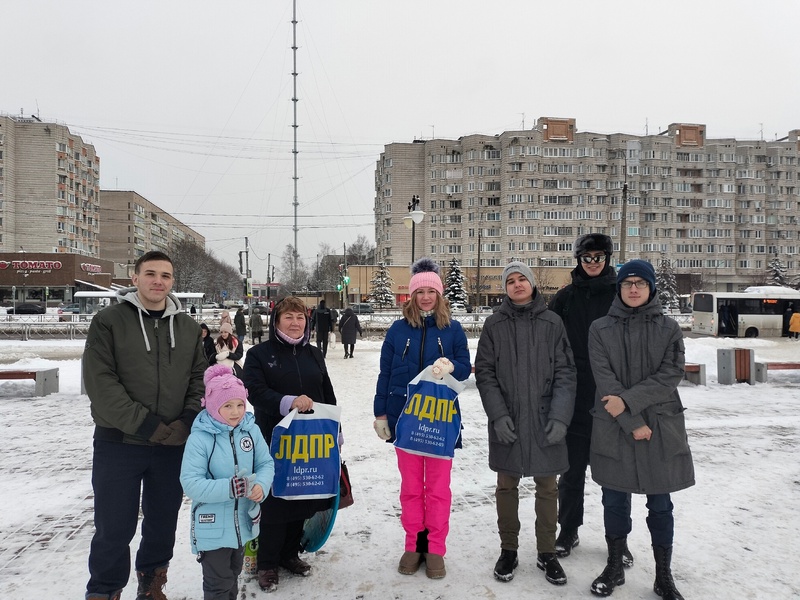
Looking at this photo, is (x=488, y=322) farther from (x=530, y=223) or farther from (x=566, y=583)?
(x=530, y=223)

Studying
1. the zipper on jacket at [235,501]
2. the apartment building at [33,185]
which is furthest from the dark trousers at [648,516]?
the apartment building at [33,185]

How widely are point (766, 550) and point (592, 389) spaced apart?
1722mm

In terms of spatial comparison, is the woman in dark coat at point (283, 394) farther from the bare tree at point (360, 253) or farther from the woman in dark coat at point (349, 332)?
the bare tree at point (360, 253)

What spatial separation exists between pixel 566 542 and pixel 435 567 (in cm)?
104

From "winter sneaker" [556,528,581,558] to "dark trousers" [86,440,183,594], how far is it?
2619mm

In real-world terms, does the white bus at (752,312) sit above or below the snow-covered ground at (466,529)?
above

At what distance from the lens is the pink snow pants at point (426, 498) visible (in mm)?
3363

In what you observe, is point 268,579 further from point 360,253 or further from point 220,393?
point 360,253

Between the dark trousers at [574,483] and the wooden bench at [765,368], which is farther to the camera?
the wooden bench at [765,368]

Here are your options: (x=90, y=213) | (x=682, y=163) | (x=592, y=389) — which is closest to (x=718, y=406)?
(x=592, y=389)

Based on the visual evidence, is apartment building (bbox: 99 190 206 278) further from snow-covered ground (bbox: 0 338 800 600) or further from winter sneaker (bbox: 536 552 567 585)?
winter sneaker (bbox: 536 552 567 585)

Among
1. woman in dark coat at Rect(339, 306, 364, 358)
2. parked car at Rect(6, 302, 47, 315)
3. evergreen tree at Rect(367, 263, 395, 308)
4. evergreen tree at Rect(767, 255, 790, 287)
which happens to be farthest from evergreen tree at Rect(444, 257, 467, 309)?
evergreen tree at Rect(767, 255, 790, 287)

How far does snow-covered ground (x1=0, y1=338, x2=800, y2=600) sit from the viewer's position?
320cm

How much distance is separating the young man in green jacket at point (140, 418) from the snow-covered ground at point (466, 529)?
46 cm
